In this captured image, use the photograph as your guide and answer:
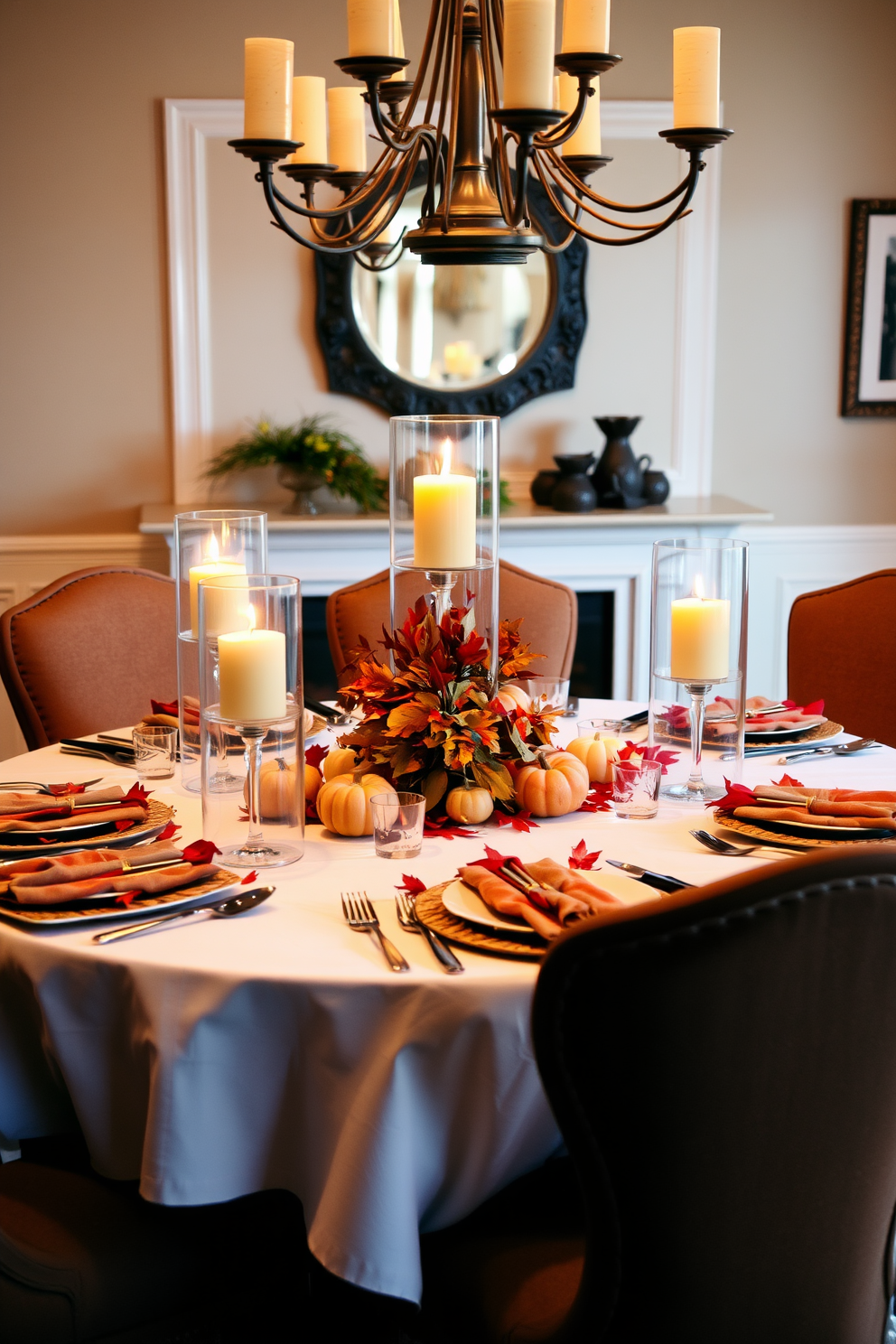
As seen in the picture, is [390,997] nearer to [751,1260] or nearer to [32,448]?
[751,1260]

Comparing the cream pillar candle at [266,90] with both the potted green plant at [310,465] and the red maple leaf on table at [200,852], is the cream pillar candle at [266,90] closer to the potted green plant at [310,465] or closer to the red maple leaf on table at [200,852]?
the red maple leaf on table at [200,852]

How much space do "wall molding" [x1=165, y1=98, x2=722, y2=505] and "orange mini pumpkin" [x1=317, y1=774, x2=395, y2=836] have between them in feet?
8.13

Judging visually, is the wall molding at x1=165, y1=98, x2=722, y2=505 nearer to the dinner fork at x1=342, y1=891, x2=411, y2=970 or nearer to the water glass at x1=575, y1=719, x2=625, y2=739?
the water glass at x1=575, y1=719, x2=625, y2=739

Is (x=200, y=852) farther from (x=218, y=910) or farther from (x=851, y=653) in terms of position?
(x=851, y=653)

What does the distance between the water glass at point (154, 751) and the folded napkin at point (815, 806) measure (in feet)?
2.66

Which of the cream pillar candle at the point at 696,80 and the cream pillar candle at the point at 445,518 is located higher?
the cream pillar candle at the point at 696,80

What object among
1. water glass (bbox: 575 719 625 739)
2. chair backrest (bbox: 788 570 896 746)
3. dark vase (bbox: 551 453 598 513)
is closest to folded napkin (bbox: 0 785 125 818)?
water glass (bbox: 575 719 625 739)

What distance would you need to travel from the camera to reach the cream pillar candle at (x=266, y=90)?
1446mm

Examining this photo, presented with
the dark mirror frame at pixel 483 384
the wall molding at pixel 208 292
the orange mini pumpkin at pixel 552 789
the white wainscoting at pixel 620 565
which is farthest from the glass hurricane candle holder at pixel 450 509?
the wall molding at pixel 208 292

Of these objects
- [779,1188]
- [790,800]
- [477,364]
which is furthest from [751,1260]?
[477,364]

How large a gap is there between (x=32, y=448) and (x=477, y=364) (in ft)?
4.70

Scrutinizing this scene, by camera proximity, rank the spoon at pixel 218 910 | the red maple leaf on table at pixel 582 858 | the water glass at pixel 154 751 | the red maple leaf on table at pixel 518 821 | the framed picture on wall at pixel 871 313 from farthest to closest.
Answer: the framed picture on wall at pixel 871 313 < the water glass at pixel 154 751 < the red maple leaf on table at pixel 518 821 < the red maple leaf on table at pixel 582 858 < the spoon at pixel 218 910

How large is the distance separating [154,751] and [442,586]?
1.68 ft

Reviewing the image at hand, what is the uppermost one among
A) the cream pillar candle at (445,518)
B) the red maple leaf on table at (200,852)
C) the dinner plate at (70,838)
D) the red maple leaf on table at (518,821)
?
the cream pillar candle at (445,518)
